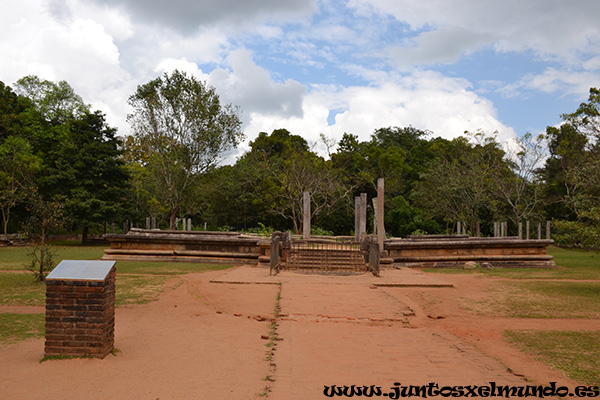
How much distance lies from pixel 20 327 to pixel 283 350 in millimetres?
3811

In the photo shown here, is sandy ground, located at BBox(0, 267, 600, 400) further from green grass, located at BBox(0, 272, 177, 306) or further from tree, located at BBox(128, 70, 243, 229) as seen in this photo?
tree, located at BBox(128, 70, 243, 229)

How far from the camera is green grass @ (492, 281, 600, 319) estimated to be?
842 cm

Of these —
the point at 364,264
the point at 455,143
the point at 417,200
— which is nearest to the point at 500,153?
the point at 455,143

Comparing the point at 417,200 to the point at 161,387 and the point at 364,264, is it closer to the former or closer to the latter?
the point at 364,264

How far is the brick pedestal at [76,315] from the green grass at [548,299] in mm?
6766

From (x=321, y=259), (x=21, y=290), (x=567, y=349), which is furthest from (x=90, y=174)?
(x=567, y=349)

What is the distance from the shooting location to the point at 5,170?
27859 millimetres

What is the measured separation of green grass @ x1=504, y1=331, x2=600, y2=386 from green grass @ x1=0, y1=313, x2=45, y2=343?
6.31 meters

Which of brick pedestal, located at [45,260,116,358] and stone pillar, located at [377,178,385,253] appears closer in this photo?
brick pedestal, located at [45,260,116,358]

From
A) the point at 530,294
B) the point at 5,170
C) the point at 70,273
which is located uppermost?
the point at 5,170

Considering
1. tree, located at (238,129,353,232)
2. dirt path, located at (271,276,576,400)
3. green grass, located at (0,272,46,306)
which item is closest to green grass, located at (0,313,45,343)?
green grass, located at (0,272,46,306)

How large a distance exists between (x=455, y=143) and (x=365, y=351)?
35.8 metres

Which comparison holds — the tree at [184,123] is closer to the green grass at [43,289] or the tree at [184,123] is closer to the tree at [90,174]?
the tree at [90,174]

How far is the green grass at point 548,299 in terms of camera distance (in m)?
8.42
